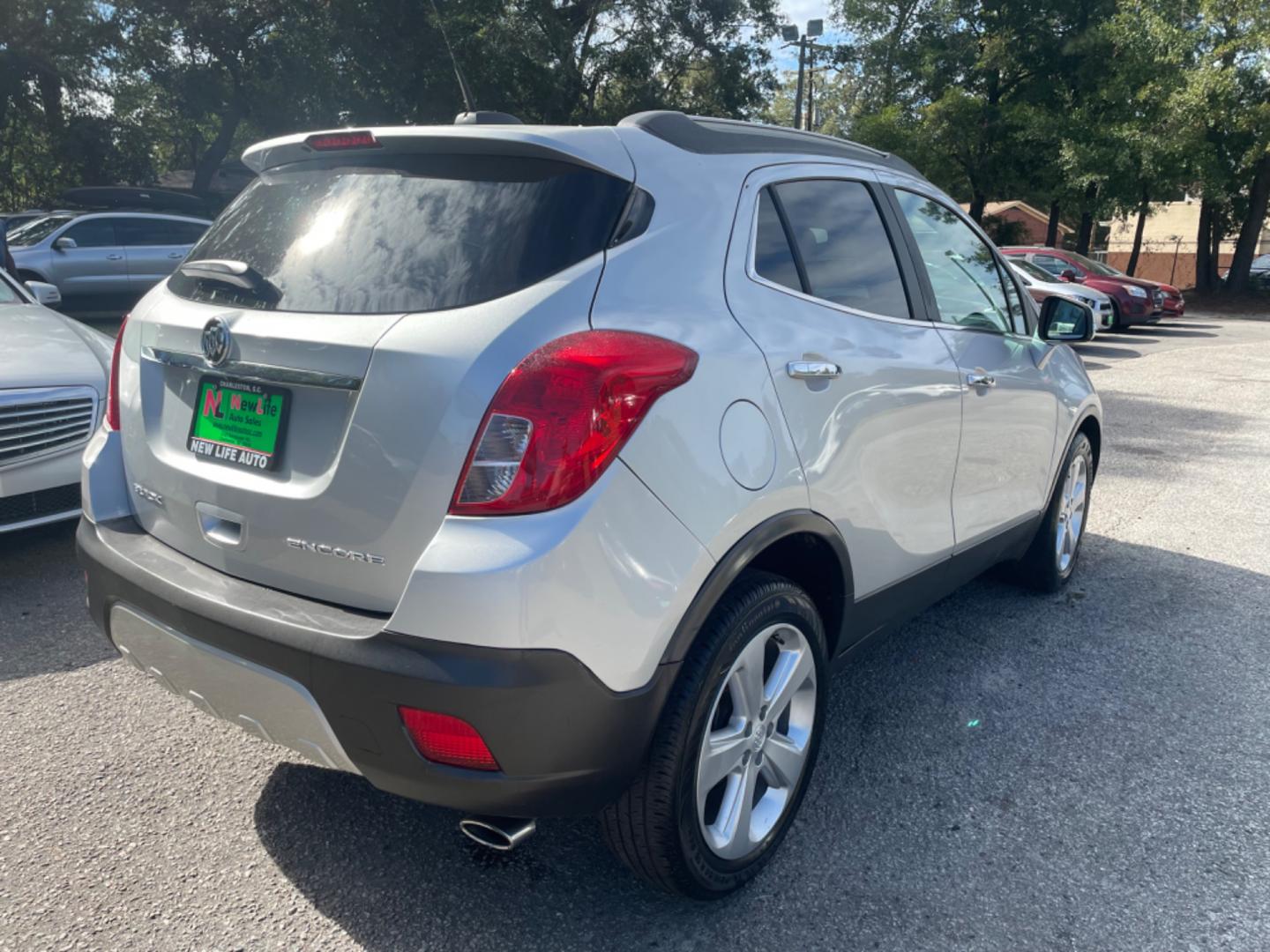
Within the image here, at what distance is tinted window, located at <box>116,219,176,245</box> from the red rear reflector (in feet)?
44.5

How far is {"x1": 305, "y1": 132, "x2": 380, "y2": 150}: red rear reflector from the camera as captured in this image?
7.93ft

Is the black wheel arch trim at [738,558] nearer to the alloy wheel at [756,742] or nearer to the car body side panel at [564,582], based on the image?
the car body side panel at [564,582]

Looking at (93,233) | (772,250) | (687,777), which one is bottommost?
(687,777)

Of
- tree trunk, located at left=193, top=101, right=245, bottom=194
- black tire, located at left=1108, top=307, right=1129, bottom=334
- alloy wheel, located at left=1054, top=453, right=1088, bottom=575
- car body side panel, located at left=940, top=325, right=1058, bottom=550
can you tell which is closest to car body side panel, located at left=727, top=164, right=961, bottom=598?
car body side panel, located at left=940, top=325, right=1058, bottom=550

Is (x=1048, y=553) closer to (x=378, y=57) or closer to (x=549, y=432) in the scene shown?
(x=549, y=432)

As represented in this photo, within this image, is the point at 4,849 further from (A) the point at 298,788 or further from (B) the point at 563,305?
(B) the point at 563,305

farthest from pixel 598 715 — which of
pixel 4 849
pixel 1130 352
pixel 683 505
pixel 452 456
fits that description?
pixel 1130 352

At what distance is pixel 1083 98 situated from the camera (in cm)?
2772

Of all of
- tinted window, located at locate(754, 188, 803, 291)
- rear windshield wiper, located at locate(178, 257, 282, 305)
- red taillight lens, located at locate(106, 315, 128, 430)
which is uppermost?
Answer: tinted window, located at locate(754, 188, 803, 291)

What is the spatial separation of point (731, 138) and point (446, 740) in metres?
1.71

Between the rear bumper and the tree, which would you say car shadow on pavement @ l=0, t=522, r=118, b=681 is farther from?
the tree

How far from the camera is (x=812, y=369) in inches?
98.1

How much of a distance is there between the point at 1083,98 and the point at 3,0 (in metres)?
27.2

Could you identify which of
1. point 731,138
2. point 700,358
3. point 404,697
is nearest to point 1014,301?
point 731,138
